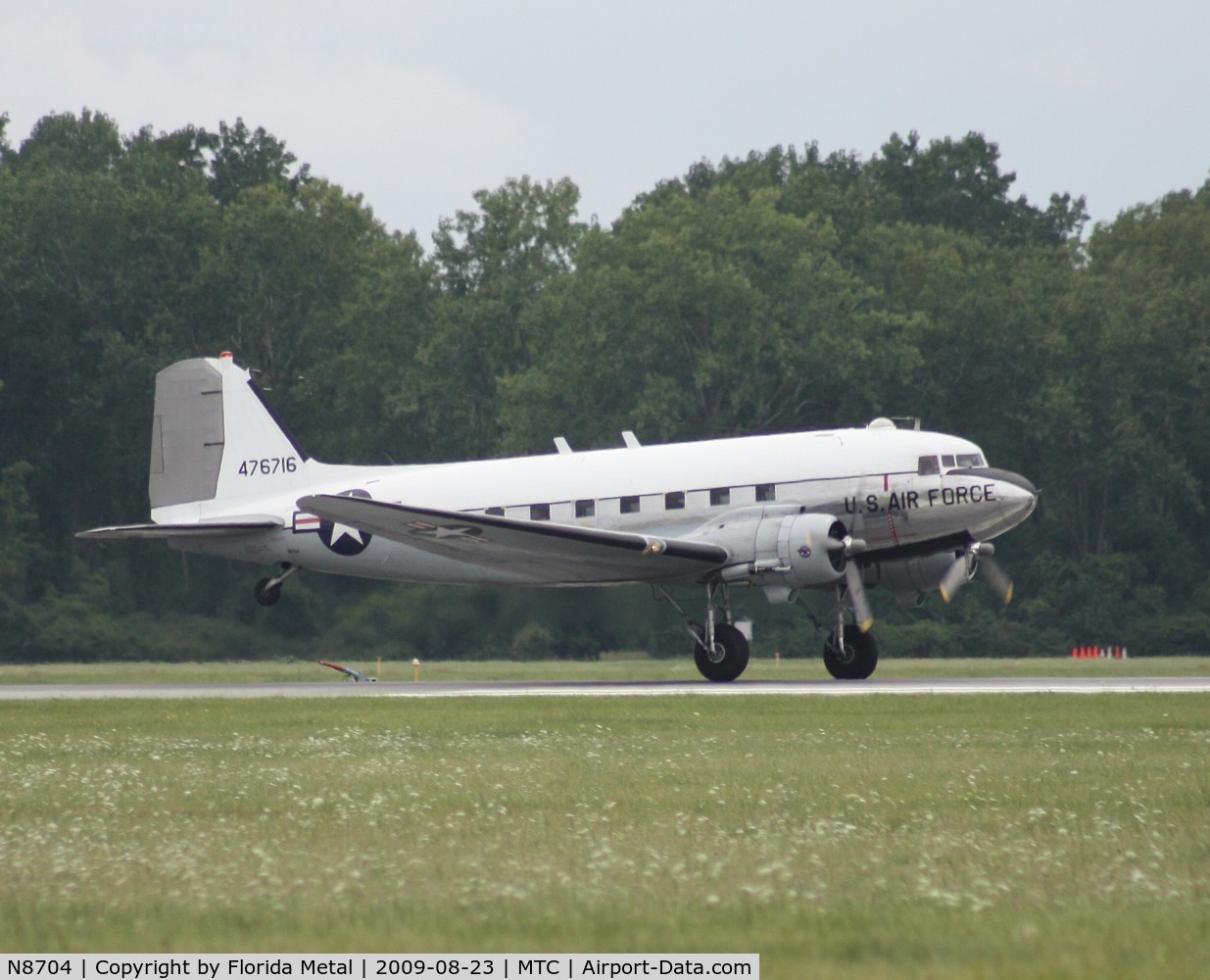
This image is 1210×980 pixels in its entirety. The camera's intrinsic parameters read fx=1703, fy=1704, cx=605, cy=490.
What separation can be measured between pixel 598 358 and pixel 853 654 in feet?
105

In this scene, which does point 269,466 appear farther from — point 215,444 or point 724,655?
point 724,655

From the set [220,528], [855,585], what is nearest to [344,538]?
[220,528]

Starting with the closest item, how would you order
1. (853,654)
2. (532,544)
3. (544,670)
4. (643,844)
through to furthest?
(643,844) → (532,544) → (853,654) → (544,670)

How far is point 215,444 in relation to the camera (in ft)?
121

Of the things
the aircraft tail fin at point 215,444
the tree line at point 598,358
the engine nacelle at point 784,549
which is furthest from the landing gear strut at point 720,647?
the tree line at point 598,358

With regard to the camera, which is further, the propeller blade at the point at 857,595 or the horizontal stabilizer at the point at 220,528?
the horizontal stabilizer at the point at 220,528

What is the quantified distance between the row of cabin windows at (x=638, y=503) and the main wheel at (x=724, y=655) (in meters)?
2.36

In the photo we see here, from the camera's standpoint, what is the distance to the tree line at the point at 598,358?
57.4 m

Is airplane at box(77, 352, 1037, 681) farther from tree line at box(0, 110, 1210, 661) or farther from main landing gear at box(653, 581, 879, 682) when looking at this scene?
tree line at box(0, 110, 1210, 661)

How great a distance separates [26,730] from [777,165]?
81.0m

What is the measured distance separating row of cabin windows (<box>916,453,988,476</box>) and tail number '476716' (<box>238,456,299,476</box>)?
13.7 m

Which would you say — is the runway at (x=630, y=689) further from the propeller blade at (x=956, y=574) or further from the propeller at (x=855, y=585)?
the propeller blade at (x=956, y=574)

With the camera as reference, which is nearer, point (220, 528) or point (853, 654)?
point (853, 654)

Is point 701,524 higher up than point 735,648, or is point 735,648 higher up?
point 701,524
